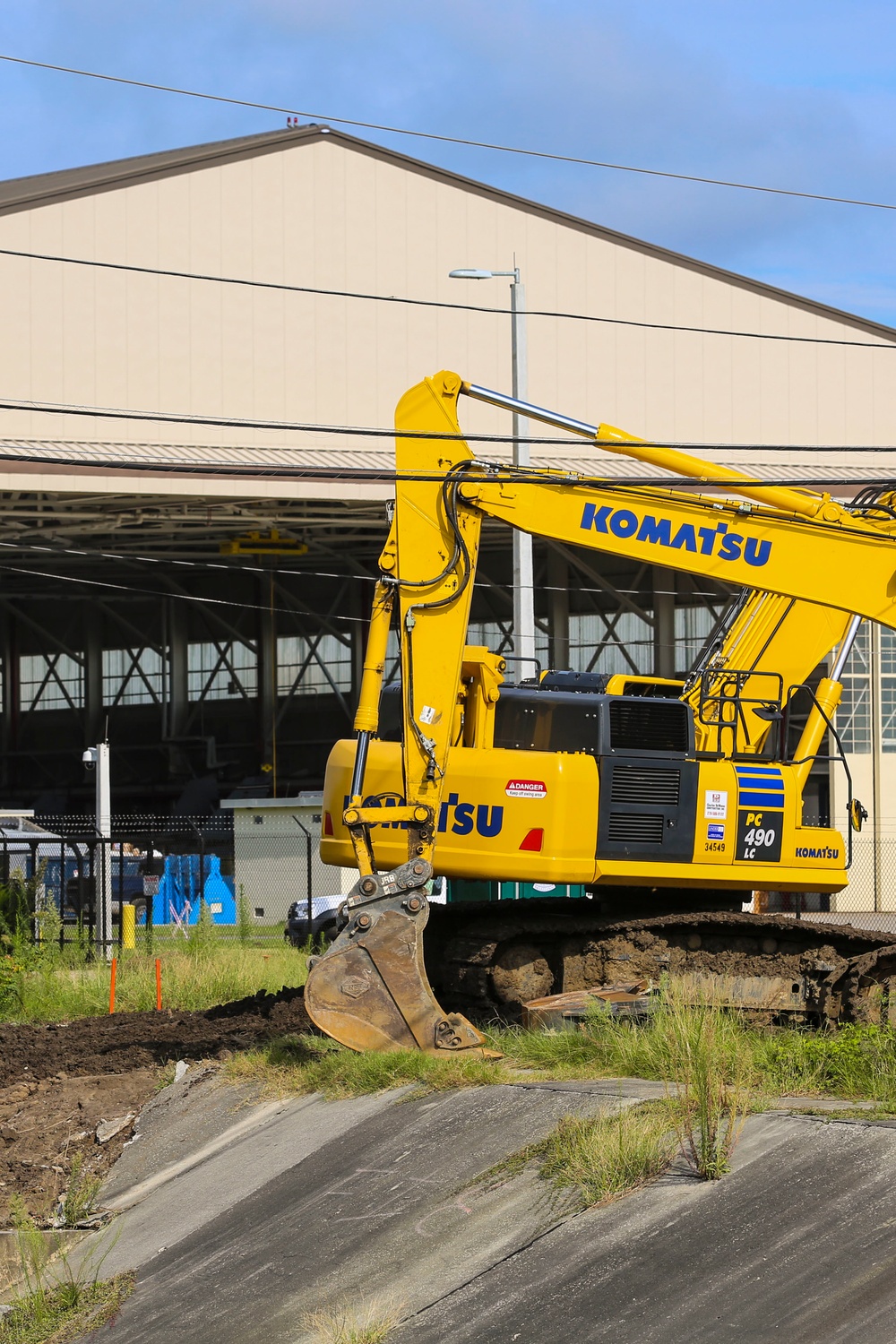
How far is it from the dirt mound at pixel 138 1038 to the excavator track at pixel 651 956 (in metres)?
1.95

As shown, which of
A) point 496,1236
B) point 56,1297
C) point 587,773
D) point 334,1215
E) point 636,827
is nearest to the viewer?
point 496,1236

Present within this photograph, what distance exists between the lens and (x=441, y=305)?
122 feet

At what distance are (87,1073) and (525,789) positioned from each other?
4808 mm

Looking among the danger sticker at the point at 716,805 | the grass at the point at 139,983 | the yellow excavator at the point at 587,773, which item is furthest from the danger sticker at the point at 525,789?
the grass at the point at 139,983

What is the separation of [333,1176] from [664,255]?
31.9 m

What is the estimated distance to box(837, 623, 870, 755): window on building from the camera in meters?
39.7

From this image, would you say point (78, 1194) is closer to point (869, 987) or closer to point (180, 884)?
point (869, 987)

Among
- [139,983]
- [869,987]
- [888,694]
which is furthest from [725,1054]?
[888,694]

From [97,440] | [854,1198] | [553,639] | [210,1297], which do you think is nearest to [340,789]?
[210,1297]

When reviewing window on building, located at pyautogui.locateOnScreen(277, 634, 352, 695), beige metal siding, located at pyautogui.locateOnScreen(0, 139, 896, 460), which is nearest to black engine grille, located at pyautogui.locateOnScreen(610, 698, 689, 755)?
beige metal siding, located at pyautogui.locateOnScreen(0, 139, 896, 460)

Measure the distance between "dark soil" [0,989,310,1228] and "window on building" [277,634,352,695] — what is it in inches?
1418

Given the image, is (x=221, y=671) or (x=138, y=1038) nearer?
(x=138, y=1038)

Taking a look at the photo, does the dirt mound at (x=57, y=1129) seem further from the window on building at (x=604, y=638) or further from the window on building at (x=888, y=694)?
the window on building at (x=604, y=638)

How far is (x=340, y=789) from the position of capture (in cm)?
1469
